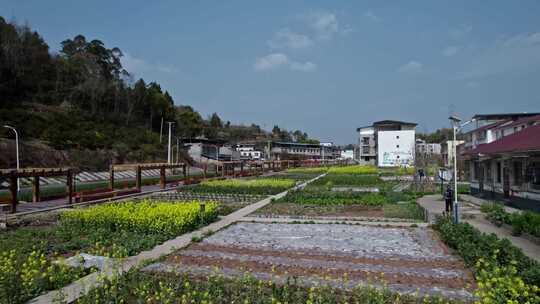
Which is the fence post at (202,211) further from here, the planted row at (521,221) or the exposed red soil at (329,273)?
the planted row at (521,221)

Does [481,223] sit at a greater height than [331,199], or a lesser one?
lesser

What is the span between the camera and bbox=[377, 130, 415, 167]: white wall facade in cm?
7856

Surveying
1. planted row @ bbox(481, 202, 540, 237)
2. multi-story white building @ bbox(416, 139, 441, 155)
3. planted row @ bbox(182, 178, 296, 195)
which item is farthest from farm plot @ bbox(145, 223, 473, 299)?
multi-story white building @ bbox(416, 139, 441, 155)

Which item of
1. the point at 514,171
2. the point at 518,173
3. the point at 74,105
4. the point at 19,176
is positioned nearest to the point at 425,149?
the point at 514,171

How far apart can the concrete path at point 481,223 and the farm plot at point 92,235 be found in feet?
32.7

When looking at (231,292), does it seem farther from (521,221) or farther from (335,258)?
(521,221)

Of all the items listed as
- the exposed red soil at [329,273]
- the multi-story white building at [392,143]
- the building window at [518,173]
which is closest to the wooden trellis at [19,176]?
the exposed red soil at [329,273]

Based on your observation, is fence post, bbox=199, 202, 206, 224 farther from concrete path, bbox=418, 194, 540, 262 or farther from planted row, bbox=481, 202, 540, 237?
planted row, bbox=481, 202, 540, 237

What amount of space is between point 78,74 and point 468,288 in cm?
7764

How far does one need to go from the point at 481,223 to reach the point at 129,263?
12.5 metres

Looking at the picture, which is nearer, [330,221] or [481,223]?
[481,223]

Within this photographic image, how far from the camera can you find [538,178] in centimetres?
1622

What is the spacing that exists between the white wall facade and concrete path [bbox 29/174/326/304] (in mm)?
66769

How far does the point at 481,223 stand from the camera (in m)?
13.9
